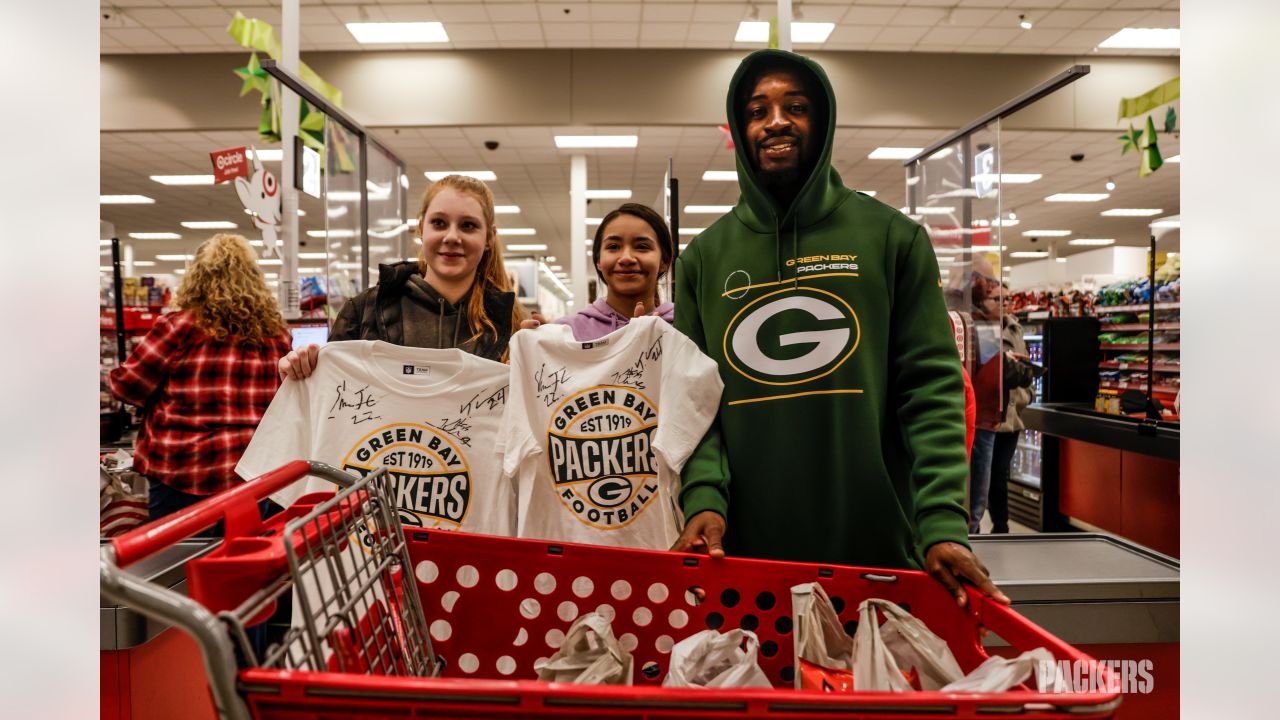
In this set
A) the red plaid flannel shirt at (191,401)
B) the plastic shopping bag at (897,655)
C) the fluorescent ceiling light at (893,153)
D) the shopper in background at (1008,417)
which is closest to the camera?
the plastic shopping bag at (897,655)

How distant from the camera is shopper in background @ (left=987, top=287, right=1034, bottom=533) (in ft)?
16.8

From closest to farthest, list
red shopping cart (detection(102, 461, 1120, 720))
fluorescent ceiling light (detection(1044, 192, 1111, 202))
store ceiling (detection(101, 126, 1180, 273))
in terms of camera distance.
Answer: red shopping cart (detection(102, 461, 1120, 720)), store ceiling (detection(101, 126, 1180, 273)), fluorescent ceiling light (detection(1044, 192, 1111, 202))

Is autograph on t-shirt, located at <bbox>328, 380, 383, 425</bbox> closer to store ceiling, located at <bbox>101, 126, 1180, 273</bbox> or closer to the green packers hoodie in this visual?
the green packers hoodie

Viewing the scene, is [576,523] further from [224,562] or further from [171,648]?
[171,648]

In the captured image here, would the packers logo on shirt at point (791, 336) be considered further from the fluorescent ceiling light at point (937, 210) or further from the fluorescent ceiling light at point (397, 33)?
the fluorescent ceiling light at point (397, 33)

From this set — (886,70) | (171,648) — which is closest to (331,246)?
(171,648)

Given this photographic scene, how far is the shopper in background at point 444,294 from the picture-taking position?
7.03ft

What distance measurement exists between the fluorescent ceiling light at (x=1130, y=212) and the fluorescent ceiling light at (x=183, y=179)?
58.6 feet

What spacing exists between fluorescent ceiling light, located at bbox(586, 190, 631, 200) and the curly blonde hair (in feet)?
37.9

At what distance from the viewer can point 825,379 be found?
1479mm

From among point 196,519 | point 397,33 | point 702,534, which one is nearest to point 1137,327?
point 702,534

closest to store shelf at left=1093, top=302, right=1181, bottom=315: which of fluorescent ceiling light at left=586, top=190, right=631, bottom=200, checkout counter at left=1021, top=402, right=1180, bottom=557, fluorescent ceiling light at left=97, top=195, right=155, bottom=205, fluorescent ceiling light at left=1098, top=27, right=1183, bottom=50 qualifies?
checkout counter at left=1021, top=402, right=1180, bottom=557
